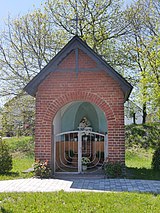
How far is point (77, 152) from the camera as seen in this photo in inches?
495

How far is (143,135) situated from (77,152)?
32.7ft

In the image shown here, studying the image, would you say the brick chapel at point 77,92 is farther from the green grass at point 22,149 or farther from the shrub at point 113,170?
the green grass at point 22,149

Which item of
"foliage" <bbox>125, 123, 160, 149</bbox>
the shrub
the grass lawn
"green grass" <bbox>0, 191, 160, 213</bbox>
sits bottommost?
the grass lawn

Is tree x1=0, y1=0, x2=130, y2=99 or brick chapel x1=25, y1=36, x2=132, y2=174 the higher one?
tree x1=0, y1=0, x2=130, y2=99

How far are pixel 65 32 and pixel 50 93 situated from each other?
38.2ft

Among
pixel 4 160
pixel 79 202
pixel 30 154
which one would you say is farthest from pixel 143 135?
pixel 79 202

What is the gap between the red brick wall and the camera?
10.8 metres

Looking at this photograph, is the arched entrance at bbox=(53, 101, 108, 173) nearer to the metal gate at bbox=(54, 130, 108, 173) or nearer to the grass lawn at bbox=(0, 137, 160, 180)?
the metal gate at bbox=(54, 130, 108, 173)

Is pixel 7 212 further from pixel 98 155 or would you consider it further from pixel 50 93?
pixel 98 155

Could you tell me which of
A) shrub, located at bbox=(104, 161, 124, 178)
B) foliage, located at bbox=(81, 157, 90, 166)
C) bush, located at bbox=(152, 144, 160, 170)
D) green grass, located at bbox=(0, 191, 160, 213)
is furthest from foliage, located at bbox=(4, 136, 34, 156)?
green grass, located at bbox=(0, 191, 160, 213)

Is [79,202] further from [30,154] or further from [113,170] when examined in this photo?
[30,154]

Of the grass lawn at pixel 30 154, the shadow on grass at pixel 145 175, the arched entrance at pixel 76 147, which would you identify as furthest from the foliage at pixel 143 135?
the shadow on grass at pixel 145 175

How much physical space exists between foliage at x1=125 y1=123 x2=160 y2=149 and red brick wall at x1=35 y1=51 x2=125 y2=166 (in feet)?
32.0

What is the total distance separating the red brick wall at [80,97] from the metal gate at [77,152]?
3.77 ft
